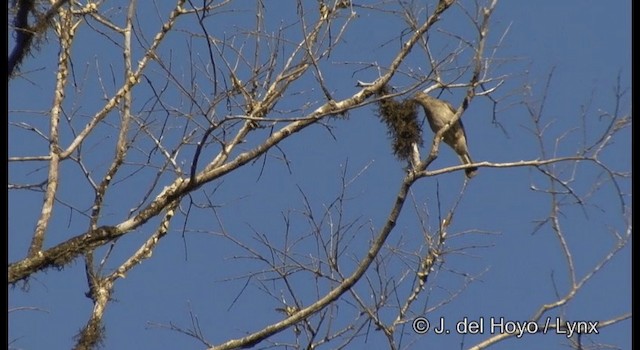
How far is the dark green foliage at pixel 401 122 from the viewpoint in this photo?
7.44 meters

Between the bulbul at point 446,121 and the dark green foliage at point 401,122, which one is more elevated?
the bulbul at point 446,121

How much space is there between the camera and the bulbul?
7.68 m

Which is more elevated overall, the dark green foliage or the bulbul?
the bulbul

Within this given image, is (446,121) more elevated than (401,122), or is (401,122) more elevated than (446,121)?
(446,121)

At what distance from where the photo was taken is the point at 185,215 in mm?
7219

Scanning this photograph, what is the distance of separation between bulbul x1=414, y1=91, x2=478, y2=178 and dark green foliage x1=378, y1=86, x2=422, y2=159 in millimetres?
88

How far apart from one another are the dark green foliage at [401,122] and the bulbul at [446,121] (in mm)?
88

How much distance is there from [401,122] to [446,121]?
55 centimetres

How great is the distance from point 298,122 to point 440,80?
89 centimetres

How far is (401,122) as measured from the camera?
7523mm

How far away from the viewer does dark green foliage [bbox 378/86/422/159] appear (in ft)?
24.4

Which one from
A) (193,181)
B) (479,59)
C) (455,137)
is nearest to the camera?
(479,59)
